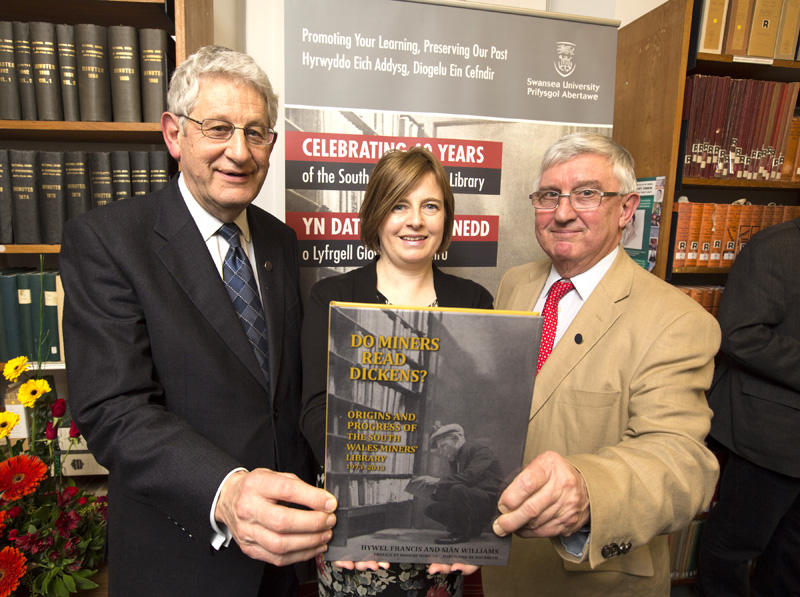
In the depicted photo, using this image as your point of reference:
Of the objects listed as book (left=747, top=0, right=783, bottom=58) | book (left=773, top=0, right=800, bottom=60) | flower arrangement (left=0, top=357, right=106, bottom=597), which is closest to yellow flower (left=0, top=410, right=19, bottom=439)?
flower arrangement (left=0, top=357, right=106, bottom=597)

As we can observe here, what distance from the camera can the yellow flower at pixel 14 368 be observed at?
4.93 ft

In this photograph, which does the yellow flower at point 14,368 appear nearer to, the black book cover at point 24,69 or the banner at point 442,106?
the black book cover at point 24,69

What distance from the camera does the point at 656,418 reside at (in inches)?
41.6

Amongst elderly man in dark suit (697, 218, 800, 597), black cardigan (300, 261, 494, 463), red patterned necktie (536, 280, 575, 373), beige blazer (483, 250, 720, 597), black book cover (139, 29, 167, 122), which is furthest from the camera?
A: elderly man in dark suit (697, 218, 800, 597)

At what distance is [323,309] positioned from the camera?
1286 millimetres

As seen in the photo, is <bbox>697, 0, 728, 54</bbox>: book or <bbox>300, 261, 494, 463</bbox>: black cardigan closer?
<bbox>300, 261, 494, 463</bbox>: black cardigan

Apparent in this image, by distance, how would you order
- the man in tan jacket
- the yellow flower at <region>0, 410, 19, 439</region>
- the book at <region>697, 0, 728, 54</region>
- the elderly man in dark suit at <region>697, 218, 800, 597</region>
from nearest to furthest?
1. the man in tan jacket
2. the yellow flower at <region>0, 410, 19, 439</region>
3. the elderly man in dark suit at <region>697, 218, 800, 597</region>
4. the book at <region>697, 0, 728, 54</region>

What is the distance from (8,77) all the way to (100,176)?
0.44 meters

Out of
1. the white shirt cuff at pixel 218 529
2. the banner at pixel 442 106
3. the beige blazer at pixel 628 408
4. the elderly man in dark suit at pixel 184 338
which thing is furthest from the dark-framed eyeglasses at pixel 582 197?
the white shirt cuff at pixel 218 529

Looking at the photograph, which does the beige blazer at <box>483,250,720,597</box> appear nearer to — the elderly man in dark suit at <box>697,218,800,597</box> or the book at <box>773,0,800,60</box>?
the elderly man in dark suit at <box>697,218,800,597</box>

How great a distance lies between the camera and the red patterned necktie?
1.34 metres

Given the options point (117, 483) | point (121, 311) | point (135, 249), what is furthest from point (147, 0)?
point (117, 483)

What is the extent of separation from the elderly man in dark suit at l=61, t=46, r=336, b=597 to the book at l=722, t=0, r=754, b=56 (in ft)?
7.39

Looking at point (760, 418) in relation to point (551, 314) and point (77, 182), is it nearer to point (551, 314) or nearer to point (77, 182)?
point (551, 314)
